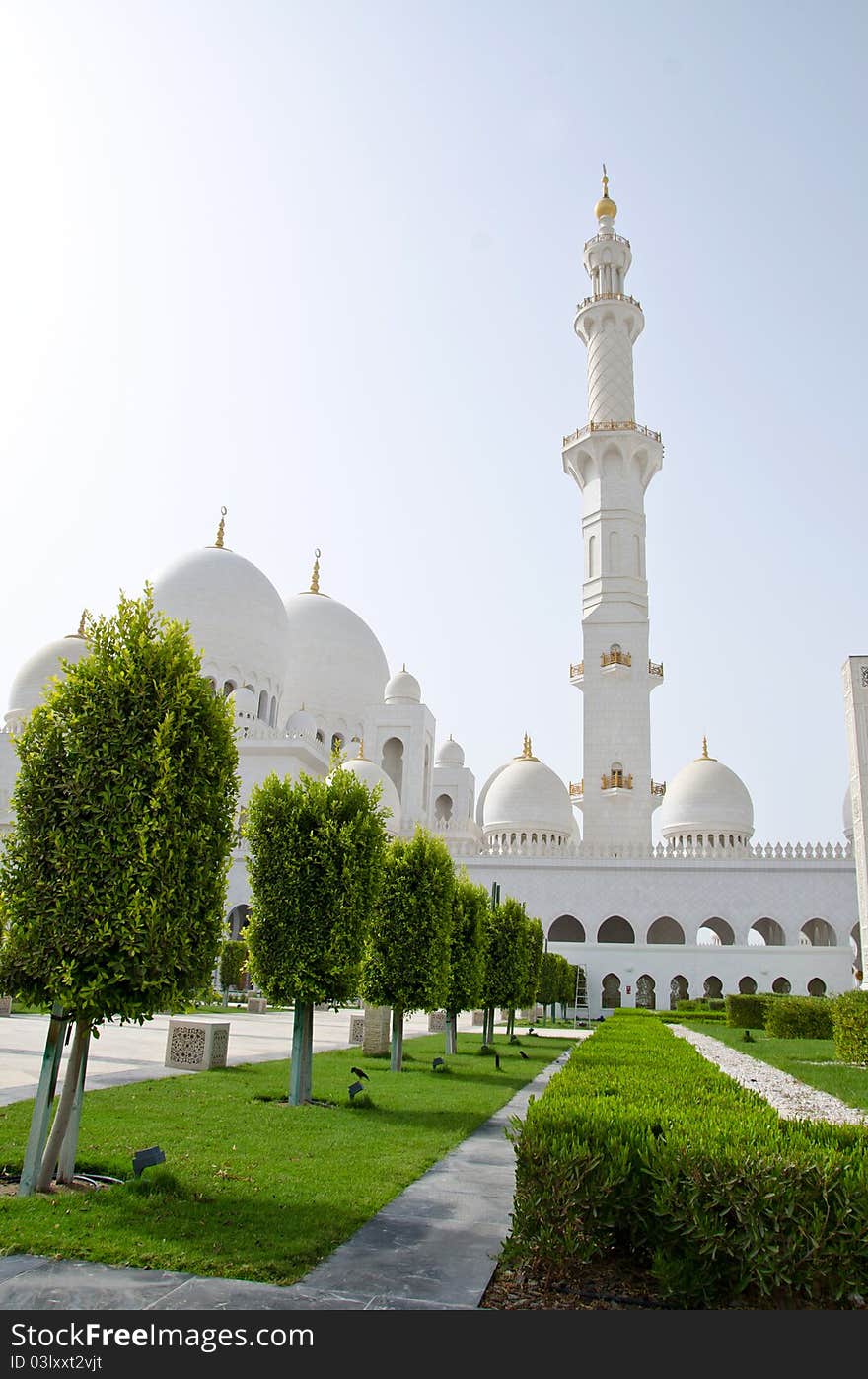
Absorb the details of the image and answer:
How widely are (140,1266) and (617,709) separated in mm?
33899

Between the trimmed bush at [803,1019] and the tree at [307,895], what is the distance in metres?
14.1

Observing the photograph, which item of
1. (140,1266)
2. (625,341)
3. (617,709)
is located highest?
(625,341)

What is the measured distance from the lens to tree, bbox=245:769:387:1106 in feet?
33.9

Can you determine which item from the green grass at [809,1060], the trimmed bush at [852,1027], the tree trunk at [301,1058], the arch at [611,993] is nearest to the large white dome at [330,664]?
the arch at [611,993]

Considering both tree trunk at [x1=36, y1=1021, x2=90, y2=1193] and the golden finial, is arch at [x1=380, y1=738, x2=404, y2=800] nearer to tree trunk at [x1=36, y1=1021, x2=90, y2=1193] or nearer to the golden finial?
the golden finial

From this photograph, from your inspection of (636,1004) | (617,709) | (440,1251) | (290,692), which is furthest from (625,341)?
(440,1251)

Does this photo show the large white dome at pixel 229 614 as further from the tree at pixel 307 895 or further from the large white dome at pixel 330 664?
the tree at pixel 307 895

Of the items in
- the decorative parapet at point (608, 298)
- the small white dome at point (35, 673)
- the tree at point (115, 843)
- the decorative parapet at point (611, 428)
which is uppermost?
the decorative parapet at point (608, 298)

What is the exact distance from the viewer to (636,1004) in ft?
118

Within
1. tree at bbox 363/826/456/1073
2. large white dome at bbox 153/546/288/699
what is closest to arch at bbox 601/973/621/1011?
large white dome at bbox 153/546/288/699

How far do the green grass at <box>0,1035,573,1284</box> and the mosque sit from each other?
23.7 meters

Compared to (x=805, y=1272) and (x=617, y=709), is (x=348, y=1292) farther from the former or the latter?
(x=617, y=709)

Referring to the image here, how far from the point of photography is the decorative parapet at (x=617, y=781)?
36.7 m

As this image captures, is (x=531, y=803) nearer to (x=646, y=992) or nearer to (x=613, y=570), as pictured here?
(x=646, y=992)
